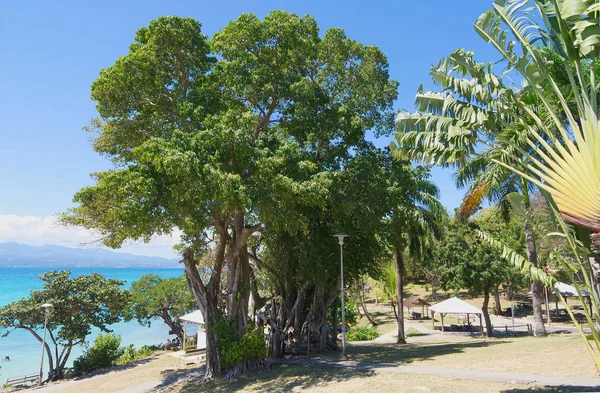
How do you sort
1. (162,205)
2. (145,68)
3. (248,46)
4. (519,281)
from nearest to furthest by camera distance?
(162,205) → (145,68) → (248,46) → (519,281)

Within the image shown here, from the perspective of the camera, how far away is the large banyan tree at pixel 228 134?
13.7 meters

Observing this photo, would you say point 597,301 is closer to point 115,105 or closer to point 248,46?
point 248,46

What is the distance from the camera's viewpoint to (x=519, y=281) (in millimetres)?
31312

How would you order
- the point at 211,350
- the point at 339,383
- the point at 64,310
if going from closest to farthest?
1. the point at 339,383
2. the point at 211,350
3. the point at 64,310

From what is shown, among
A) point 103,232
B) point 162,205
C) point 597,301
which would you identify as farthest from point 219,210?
point 597,301

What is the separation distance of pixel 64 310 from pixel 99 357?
3507 millimetres

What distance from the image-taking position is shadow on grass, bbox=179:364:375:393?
43.1 ft

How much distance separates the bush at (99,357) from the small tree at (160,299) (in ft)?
17.2

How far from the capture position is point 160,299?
3198 cm

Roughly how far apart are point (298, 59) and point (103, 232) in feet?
34.2

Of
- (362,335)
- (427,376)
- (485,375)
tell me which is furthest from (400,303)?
(485,375)

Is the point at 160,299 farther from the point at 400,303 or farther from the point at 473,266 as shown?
the point at 473,266

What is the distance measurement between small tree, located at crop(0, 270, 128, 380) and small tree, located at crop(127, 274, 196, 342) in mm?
5181

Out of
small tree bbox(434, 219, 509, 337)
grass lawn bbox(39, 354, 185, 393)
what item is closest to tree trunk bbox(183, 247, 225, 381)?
grass lawn bbox(39, 354, 185, 393)
